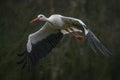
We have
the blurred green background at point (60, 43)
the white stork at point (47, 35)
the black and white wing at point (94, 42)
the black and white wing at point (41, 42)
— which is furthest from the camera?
the blurred green background at point (60, 43)

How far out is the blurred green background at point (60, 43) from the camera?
40.8ft

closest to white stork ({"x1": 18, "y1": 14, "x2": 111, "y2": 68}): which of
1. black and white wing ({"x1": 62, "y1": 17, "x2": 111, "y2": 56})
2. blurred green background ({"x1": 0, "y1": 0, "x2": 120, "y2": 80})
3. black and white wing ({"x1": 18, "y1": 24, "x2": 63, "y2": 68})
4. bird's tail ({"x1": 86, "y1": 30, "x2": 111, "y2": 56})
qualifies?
black and white wing ({"x1": 18, "y1": 24, "x2": 63, "y2": 68})

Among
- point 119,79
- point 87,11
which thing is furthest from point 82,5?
point 119,79

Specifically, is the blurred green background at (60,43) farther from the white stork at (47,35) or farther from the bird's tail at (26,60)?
the bird's tail at (26,60)

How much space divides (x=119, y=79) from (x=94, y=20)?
5.04ft

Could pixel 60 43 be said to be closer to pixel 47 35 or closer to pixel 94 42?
pixel 47 35

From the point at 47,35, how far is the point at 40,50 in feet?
1.07

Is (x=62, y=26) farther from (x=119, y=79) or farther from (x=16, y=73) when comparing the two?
(x=119, y=79)

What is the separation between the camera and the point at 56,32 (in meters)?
11.4

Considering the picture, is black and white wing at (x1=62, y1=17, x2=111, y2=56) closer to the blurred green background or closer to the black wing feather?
the black wing feather

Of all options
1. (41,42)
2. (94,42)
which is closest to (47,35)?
(41,42)

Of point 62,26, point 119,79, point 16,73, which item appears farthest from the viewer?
point 119,79

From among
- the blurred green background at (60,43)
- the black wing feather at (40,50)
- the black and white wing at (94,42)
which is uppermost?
the black and white wing at (94,42)

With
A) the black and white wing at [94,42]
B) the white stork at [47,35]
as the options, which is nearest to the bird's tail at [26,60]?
the white stork at [47,35]
